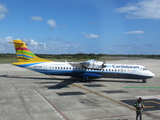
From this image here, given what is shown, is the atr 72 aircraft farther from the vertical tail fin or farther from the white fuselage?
the vertical tail fin

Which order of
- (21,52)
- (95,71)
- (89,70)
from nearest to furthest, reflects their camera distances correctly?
(95,71)
(89,70)
(21,52)

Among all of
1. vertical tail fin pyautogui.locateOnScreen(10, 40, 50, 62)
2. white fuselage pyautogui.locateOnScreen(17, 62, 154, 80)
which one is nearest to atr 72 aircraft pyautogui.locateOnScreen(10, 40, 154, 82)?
white fuselage pyautogui.locateOnScreen(17, 62, 154, 80)

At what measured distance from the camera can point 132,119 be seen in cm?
1234

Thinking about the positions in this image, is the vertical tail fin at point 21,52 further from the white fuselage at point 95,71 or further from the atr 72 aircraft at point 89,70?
the white fuselage at point 95,71

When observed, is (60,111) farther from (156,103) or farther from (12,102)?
(156,103)

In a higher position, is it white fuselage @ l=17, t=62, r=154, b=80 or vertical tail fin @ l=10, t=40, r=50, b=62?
vertical tail fin @ l=10, t=40, r=50, b=62

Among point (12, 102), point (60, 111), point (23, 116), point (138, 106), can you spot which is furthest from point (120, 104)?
point (12, 102)

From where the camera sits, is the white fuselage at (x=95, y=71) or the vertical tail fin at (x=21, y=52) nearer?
the white fuselage at (x=95, y=71)

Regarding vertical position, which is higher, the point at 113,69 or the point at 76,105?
the point at 113,69

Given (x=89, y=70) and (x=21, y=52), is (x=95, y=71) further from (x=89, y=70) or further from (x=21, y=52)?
(x=21, y=52)

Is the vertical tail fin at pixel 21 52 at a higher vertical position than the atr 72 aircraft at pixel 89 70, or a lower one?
higher

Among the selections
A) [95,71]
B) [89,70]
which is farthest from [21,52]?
[95,71]

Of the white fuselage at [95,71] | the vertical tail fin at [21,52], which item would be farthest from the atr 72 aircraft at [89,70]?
the vertical tail fin at [21,52]

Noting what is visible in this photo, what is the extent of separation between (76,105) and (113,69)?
15.5m
